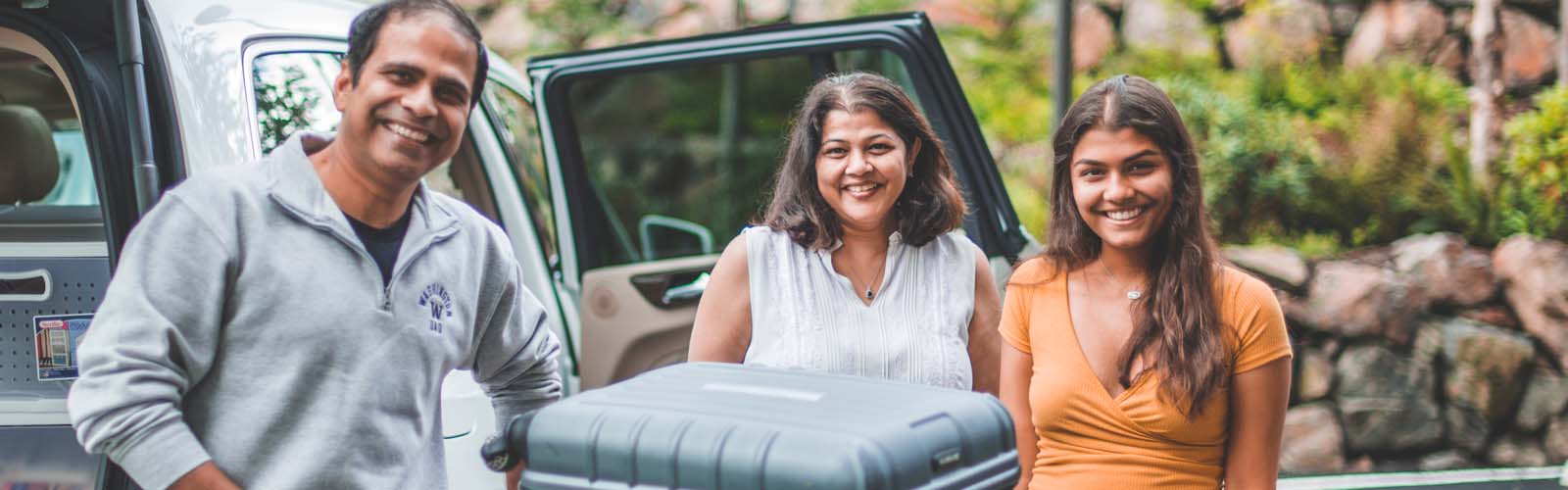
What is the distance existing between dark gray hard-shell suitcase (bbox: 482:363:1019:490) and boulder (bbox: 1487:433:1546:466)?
5.78m

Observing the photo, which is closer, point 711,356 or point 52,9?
point 52,9

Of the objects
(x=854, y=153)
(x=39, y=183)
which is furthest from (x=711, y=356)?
(x=39, y=183)

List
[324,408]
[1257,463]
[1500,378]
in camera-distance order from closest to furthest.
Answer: [324,408] → [1257,463] → [1500,378]

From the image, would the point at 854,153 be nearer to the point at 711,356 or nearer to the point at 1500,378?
the point at 711,356

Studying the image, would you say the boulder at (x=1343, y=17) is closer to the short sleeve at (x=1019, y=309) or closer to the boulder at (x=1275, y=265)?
the boulder at (x=1275, y=265)

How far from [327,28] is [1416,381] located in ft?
19.4

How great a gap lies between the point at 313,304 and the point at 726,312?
0.93m

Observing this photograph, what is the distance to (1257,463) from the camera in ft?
7.41

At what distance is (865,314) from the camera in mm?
2531

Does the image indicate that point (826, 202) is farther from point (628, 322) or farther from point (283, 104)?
point (628, 322)

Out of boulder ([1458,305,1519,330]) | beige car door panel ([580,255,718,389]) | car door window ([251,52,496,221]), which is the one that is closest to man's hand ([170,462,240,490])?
car door window ([251,52,496,221])

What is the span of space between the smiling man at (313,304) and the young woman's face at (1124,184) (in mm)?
1102

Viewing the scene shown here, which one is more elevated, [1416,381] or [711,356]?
[711,356]

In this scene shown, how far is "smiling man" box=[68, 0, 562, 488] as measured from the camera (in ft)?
5.77
